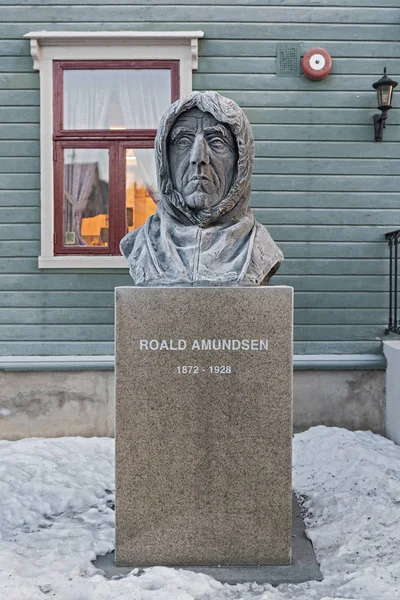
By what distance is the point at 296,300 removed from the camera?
5.29 m

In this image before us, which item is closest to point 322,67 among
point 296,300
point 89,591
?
point 296,300

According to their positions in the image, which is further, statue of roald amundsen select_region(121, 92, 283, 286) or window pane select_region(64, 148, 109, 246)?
window pane select_region(64, 148, 109, 246)

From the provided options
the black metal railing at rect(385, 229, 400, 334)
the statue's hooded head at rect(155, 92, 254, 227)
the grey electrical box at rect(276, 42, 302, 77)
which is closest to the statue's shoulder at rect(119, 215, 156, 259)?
the statue's hooded head at rect(155, 92, 254, 227)

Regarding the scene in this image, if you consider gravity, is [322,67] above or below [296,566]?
above

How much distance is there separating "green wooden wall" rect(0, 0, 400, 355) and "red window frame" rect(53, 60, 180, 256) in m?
0.19

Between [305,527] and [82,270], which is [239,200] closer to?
[305,527]

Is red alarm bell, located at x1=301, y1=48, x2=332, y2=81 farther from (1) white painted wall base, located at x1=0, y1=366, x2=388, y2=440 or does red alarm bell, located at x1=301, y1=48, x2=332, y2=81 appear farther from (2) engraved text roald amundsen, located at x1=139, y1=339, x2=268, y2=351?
(2) engraved text roald amundsen, located at x1=139, y1=339, x2=268, y2=351

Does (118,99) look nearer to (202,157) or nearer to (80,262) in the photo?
(80,262)

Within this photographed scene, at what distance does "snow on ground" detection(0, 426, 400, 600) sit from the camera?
247 cm

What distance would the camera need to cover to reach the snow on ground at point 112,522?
247cm

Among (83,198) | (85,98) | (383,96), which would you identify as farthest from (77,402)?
(383,96)

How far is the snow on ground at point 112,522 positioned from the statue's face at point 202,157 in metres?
1.82

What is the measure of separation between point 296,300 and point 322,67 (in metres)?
2.16

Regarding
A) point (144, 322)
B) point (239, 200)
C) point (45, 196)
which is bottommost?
point (144, 322)
